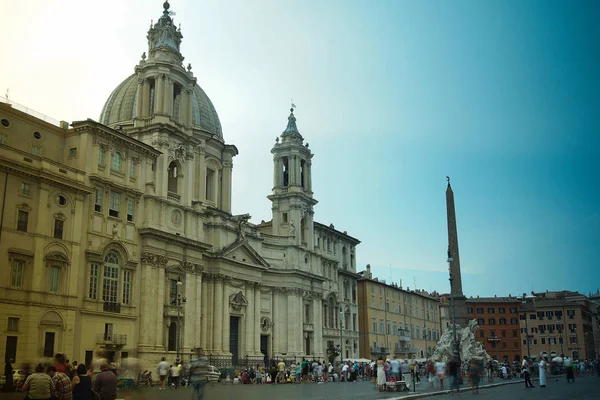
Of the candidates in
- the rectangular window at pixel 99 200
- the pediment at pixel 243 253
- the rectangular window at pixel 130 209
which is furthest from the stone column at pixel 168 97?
the pediment at pixel 243 253

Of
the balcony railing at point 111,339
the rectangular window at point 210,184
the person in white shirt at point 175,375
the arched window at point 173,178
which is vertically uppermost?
the rectangular window at point 210,184

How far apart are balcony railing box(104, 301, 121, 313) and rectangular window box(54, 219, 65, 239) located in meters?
5.49

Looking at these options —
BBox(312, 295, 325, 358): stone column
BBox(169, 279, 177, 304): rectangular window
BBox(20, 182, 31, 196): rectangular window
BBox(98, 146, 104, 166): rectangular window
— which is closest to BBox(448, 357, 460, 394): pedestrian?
BBox(20, 182, 31, 196): rectangular window

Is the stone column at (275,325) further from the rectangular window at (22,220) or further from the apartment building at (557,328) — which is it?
the apartment building at (557,328)

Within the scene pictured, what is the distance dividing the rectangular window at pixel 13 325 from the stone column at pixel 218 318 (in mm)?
21061

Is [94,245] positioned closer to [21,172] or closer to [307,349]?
[21,172]

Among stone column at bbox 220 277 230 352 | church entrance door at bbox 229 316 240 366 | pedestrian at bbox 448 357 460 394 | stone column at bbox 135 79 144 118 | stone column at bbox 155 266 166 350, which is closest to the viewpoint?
pedestrian at bbox 448 357 460 394

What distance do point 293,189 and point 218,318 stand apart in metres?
18.7

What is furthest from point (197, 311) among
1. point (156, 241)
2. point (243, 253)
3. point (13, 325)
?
point (13, 325)

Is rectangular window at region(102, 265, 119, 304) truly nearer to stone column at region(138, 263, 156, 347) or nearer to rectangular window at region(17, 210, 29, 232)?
stone column at region(138, 263, 156, 347)

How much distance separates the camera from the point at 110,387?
42.8 feet

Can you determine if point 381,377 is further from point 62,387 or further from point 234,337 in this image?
point 234,337

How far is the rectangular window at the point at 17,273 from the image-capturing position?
33.4 meters

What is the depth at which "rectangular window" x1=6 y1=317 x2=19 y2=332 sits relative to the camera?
32938 mm
